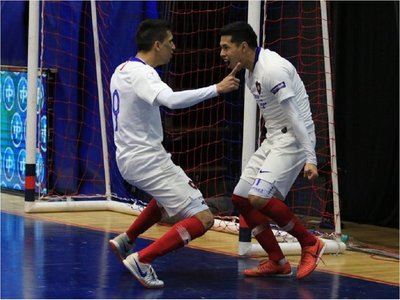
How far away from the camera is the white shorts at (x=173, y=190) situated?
6176 millimetres

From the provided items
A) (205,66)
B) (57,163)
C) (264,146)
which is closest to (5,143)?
(57,163)

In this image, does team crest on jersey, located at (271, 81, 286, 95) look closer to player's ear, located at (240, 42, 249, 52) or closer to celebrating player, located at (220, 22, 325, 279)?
celebrating player, located at (220, 22, 325, 279)

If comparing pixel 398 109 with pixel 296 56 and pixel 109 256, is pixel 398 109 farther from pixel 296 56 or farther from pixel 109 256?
pixel 109 256

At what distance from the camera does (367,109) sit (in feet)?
32.4

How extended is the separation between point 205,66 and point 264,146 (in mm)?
3830

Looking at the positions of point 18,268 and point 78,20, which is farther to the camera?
point 78,20

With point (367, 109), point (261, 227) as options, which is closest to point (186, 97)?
point (261, 227)

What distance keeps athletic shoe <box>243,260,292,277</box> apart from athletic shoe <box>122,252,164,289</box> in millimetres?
790

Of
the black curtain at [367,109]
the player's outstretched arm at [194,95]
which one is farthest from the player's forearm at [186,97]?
the black curtain at [367,109]

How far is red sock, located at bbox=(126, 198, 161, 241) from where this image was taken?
6617 mm

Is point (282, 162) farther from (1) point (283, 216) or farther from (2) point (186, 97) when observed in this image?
(2) point (186, 97)

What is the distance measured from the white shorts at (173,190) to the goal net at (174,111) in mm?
2667

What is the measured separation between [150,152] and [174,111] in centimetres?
414

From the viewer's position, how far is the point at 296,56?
9641 mm
